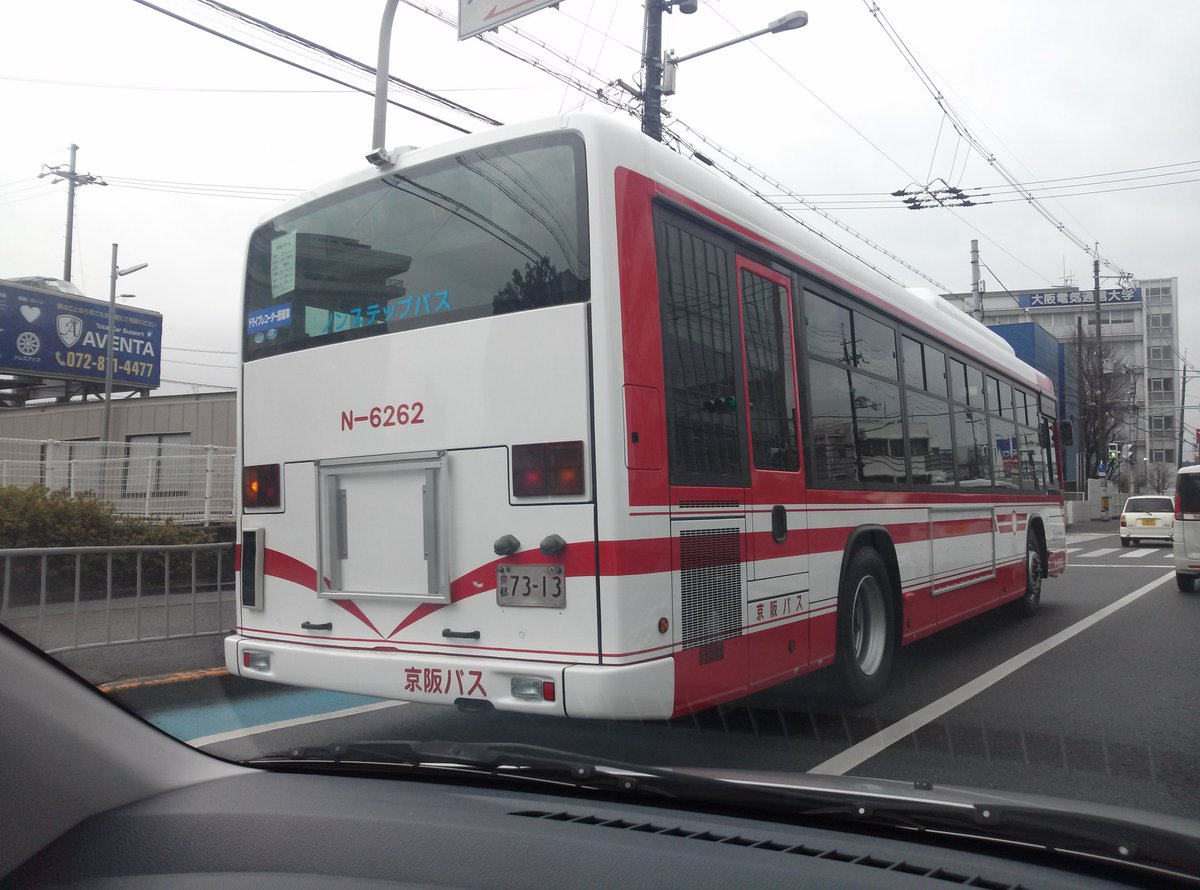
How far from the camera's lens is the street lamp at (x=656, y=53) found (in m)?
11.9

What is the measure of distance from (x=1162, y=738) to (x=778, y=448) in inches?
109

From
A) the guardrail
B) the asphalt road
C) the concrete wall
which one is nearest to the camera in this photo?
the asphalt road

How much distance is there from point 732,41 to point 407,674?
34.7 ft

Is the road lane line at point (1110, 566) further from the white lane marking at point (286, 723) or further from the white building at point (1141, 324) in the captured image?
the white building at point (1141, 324)

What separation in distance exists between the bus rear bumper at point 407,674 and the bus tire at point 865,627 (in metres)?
2.54

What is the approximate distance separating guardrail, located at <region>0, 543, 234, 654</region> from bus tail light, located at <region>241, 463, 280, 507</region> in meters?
2.56

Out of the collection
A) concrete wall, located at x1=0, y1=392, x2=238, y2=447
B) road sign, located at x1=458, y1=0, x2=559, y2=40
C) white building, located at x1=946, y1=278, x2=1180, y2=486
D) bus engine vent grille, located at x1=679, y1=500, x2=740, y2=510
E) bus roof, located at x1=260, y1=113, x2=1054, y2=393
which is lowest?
bus engine vent grille, located at x1=679, y1=500, x2=740, y2=510

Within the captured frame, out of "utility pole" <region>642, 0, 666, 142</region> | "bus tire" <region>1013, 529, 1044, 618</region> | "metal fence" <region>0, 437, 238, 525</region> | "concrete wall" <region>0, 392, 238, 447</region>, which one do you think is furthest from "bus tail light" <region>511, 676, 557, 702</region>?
"concrete wall" <region>0, 392, 238, 447</region>

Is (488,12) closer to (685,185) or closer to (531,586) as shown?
(685,185)

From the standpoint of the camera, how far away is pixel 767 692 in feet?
19.5

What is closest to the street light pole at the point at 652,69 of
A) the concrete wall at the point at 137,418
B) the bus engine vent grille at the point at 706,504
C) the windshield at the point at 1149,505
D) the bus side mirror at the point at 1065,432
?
the bus side mirror at the point at 1065,432

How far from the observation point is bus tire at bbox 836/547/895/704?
600cm

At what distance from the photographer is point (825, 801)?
2264 mm

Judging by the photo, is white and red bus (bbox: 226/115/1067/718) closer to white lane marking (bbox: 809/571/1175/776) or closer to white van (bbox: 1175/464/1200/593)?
white lane marking (bbox: 809/571/1175/776)
